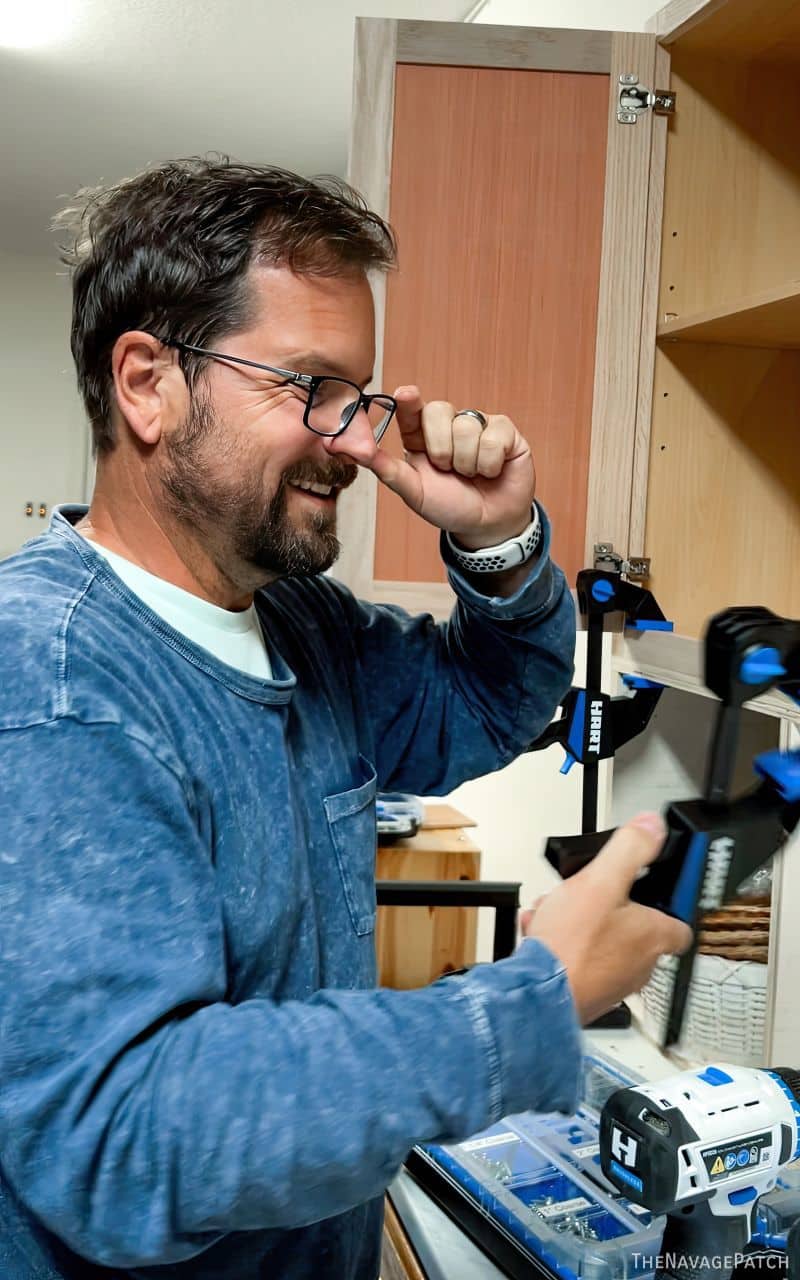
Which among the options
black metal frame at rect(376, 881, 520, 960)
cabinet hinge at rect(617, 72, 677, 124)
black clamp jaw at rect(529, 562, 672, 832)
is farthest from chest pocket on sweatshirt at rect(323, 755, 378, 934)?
cabinet hinge at rect(617, 72, 677, 124)

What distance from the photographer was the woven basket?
4.76ft

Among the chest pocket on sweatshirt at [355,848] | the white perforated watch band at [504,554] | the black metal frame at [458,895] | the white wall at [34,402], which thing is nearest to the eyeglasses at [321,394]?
the white perforated watch band at [504,554]

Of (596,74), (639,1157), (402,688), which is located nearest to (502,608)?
(402,688)

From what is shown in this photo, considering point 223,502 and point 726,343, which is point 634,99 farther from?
point 223,502

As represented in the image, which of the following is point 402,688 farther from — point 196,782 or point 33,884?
point 33,884

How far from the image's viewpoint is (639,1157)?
93 centimetres

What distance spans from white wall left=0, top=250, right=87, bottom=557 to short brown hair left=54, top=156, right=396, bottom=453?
5764 millimetres

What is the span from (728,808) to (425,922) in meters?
1.65

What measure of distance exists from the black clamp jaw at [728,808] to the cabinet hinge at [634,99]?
2.96 feet

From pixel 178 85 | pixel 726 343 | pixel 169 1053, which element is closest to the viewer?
pixel 169 1053

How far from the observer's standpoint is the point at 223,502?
2.92 ft

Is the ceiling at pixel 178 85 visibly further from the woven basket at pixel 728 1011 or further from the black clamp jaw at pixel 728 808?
the black clamp jaw at pixel 728 808

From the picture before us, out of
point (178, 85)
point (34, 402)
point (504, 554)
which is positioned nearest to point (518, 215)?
point (504, 554)

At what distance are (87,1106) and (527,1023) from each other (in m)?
0.25
